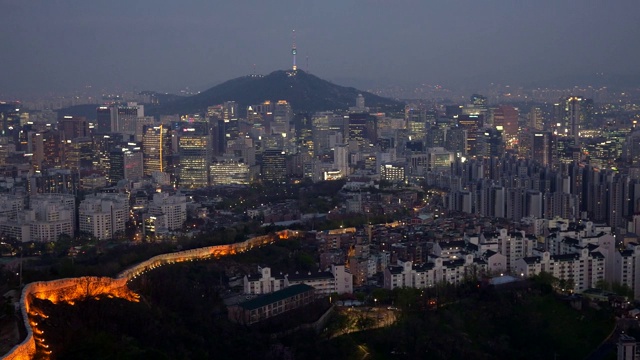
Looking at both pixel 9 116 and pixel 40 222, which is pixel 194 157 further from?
pixel 40 222

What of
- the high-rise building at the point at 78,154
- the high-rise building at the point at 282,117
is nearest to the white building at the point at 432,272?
the high-rise building at the point at 78,154

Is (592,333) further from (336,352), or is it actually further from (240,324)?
(240,324)

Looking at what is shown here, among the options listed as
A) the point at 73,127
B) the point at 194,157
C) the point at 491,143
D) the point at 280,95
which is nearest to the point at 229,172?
the point at 194,157

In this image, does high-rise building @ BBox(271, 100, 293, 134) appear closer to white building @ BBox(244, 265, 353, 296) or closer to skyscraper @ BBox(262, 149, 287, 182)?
skyscraper @ BBox(262, 149, 287, 182)

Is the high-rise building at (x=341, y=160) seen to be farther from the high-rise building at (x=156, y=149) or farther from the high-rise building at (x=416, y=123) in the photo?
the high-rise building at (x=416, y=123)

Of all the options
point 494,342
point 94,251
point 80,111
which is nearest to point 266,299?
point 494,342

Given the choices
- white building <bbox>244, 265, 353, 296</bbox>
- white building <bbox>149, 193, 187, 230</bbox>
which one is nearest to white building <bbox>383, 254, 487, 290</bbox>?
white building <bbox>244, 265, 353, 296</bbox>
